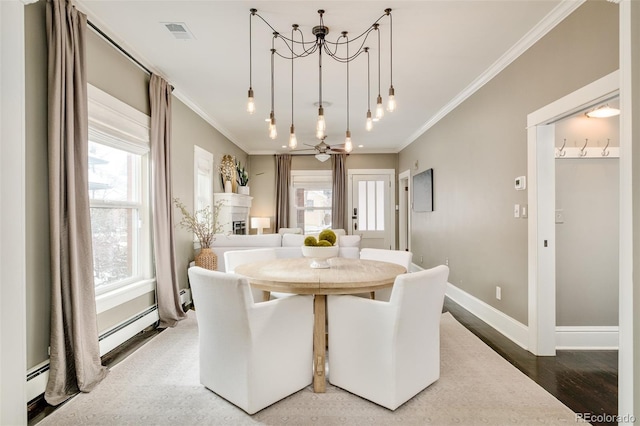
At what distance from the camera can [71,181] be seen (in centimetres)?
207

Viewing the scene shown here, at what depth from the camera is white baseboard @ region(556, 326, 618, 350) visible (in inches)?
105

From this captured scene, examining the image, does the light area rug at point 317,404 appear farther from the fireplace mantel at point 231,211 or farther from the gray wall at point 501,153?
the fireplace mantel at point 231,211

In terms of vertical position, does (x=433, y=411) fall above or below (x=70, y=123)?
below

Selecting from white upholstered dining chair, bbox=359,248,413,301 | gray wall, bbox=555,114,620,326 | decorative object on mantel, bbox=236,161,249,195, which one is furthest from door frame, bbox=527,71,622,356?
decorative object on mantel, bbox=236,161,249,195

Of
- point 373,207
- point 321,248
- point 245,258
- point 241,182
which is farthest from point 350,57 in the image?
point 373,207

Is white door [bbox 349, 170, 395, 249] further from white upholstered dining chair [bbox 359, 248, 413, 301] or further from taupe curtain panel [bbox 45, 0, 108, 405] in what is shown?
taupe curtain panel [bbox 45, 0, 108, 405]

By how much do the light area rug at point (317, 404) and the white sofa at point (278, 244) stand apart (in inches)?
70.3

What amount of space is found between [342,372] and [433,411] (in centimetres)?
54

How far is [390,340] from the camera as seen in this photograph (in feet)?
5.75

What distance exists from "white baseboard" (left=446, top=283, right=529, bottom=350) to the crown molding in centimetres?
234

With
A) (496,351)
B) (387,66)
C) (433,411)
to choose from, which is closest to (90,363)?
(433,411)

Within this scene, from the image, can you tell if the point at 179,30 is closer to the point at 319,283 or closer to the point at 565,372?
the point at 319,283

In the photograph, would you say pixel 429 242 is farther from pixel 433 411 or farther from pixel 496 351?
pixel 433 411

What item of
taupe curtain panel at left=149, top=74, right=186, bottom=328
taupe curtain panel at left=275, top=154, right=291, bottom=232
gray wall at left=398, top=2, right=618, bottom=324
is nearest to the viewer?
gray wall at left=398, top=2, right=618, bottom=324
